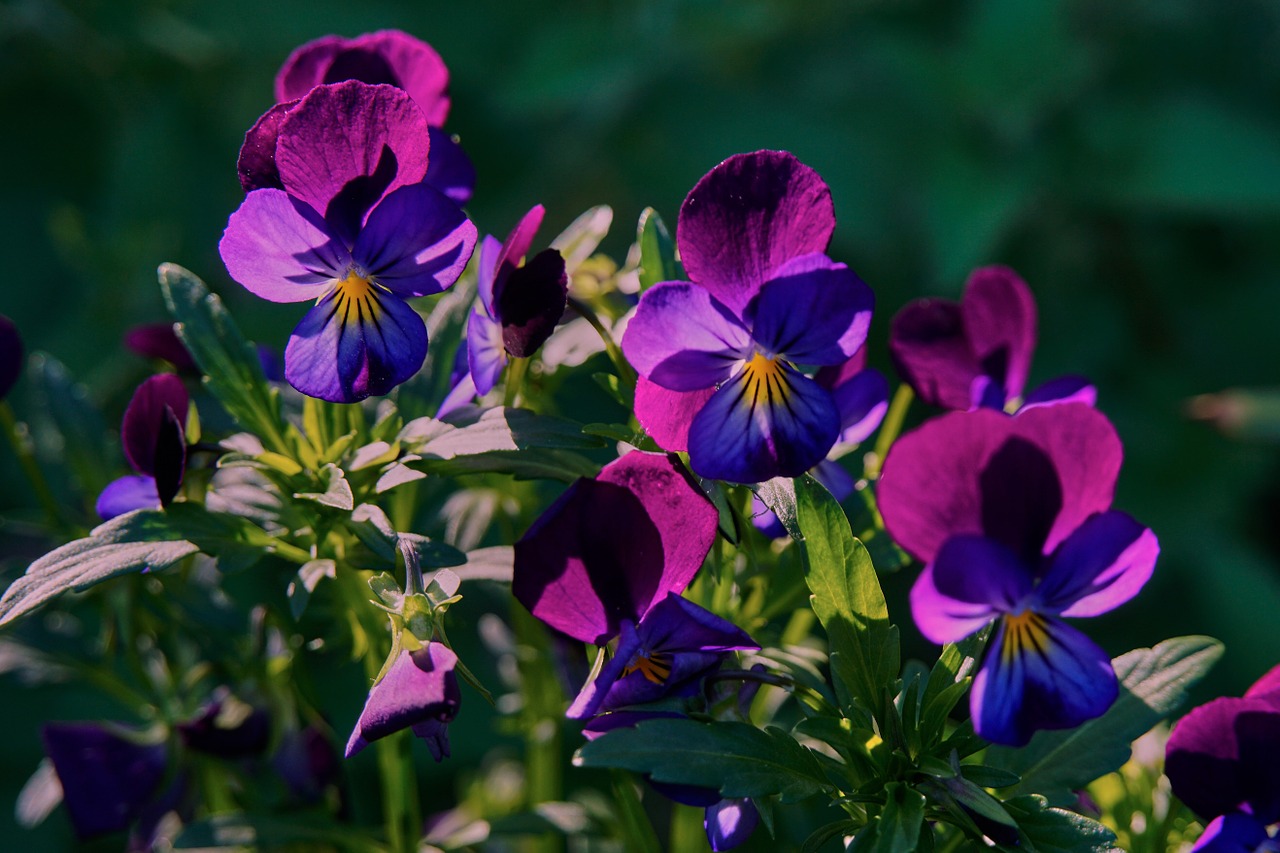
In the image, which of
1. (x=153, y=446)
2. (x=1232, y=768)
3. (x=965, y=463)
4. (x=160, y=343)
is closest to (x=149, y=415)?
(x=153, y=446)

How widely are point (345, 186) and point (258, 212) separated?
36 mm

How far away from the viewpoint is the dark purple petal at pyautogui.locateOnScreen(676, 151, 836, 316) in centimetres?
45

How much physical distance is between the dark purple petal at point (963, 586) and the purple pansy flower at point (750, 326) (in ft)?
0.20

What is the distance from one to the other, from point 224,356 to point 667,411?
22cm

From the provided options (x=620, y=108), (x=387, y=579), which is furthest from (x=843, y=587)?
(x=620, y=108)

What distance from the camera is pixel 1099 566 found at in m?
0.43

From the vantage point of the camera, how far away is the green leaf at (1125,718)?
51 centimetres

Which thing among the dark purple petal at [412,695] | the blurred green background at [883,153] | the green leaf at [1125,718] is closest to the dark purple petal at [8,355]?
the dark purple petal at [412,695]

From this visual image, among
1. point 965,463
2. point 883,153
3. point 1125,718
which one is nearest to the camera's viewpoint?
point 965,463

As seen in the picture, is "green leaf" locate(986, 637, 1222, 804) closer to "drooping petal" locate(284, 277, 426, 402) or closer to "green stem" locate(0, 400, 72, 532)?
"drooping petal" locate(284, 277, 426, 402)

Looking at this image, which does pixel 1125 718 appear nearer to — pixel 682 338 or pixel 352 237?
pixel 682 338

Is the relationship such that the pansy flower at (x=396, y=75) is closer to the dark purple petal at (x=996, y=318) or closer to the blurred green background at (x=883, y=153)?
the dark purple petal at (x=996, y=318)

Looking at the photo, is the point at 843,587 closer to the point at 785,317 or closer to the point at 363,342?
the point at 785,317

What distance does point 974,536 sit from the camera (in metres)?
0.41
